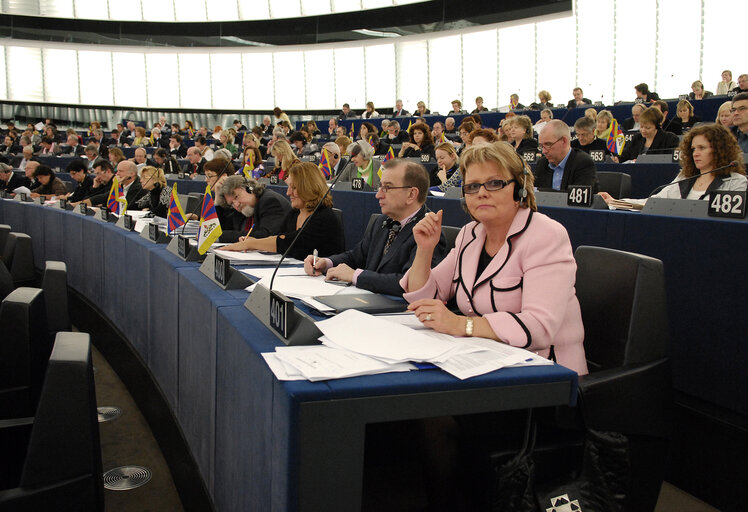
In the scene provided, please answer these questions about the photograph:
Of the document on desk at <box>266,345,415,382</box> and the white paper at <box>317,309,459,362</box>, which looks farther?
the white paper at <box>317,309,459,362</box>

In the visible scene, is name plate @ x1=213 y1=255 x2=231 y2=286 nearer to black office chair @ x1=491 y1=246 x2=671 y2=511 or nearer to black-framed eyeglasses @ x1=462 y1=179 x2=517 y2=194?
black-framed eyeglasses @ x1=462 y1=179 x2=517 y2=194

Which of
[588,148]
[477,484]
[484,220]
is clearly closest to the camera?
[477,484]

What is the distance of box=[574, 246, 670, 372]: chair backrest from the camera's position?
1.48 metres

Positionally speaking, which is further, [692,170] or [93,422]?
[692,170]

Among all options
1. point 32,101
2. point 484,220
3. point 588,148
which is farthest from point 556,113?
point 32,101

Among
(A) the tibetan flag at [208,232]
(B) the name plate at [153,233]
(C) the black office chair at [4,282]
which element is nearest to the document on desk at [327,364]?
(A) the tibetan flag at [208,232]

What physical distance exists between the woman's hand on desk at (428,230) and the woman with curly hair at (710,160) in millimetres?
1719

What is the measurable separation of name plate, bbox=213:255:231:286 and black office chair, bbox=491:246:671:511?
821 mm

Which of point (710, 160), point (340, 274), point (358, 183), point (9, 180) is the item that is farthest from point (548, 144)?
point (9, 180)

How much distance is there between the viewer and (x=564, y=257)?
57.8 inches

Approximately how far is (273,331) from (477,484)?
547 mm

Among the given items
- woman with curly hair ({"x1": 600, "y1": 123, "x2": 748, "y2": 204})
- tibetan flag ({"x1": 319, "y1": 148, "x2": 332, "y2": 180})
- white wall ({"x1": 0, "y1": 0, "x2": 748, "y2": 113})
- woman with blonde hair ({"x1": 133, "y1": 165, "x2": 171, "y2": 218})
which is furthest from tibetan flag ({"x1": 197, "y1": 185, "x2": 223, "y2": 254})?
white wall ({"x1": 0, "y1": 0, "x2": 748, "y2": 113})

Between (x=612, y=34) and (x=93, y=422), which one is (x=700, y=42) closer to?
(x=612, y=34)

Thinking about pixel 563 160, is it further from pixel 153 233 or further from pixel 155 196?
pixel 155 196
